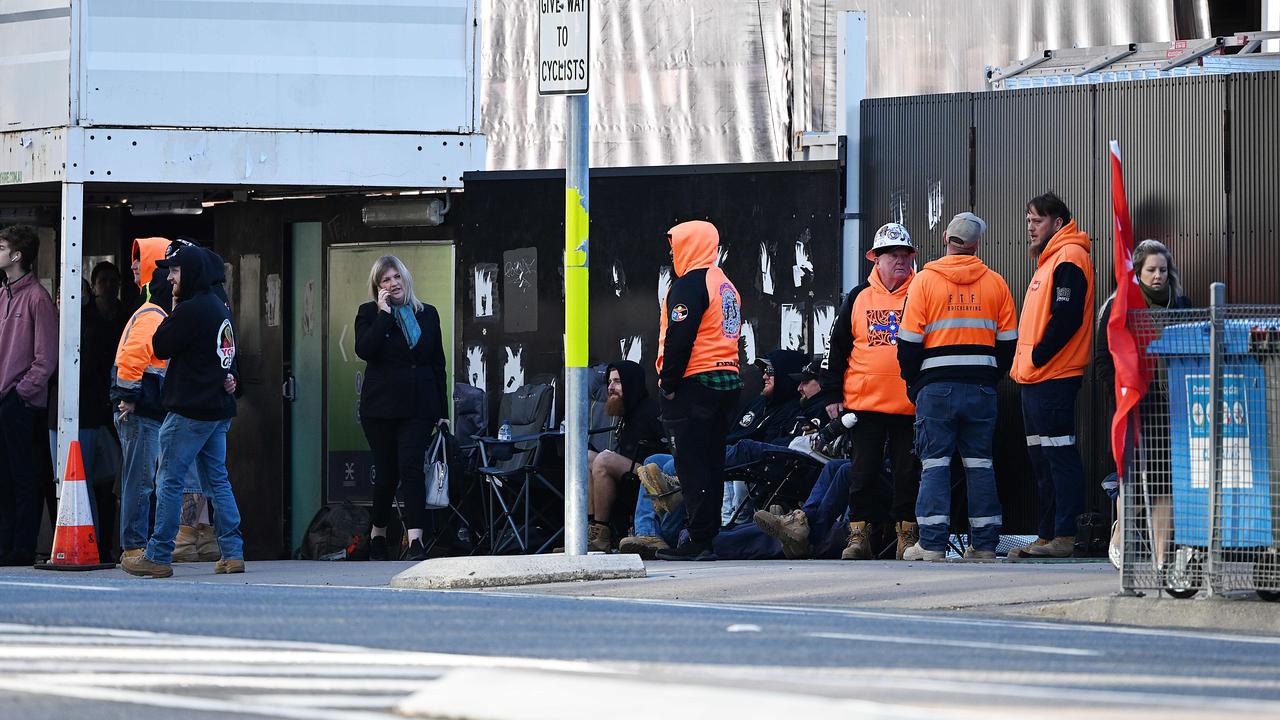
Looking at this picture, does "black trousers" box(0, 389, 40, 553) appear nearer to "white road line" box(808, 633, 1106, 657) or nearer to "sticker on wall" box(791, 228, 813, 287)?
"sticker on wall" box(791, 228, 813, 287)

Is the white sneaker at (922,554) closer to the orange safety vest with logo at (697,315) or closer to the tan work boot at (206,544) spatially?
the orange safety vest with logo at (697,315)

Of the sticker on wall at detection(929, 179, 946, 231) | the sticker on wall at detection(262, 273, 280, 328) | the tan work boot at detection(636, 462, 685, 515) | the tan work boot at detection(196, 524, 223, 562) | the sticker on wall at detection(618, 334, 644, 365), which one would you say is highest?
the sticker on wall at detection(929, 179, 946, 231)

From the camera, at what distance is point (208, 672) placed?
5.95m

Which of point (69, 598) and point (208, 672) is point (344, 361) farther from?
point (208, 672)

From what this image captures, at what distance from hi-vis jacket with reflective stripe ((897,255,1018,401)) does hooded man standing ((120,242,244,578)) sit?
12.7 ft

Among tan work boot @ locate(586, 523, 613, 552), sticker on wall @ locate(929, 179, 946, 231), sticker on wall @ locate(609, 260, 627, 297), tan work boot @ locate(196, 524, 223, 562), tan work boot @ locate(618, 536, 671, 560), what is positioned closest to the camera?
tan work boot @ locate(618, 536, 671, 560)

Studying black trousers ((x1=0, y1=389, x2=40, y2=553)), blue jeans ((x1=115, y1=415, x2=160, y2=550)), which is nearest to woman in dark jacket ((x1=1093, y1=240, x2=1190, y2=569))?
blue jeans ((x1=115, y1=415, x2=160, y2=550))

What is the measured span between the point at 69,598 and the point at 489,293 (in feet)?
21.6

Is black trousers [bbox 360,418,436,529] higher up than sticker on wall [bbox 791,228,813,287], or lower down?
lower down

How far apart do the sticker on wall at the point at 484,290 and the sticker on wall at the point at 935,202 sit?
10.6 ft

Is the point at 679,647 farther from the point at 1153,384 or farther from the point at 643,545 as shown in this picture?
the point at 643,545

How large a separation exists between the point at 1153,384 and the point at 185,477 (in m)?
5.60

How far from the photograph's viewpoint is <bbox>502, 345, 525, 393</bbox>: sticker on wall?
1498cm

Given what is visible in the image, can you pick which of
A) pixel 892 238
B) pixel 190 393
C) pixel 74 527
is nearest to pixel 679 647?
pixel 190 393
